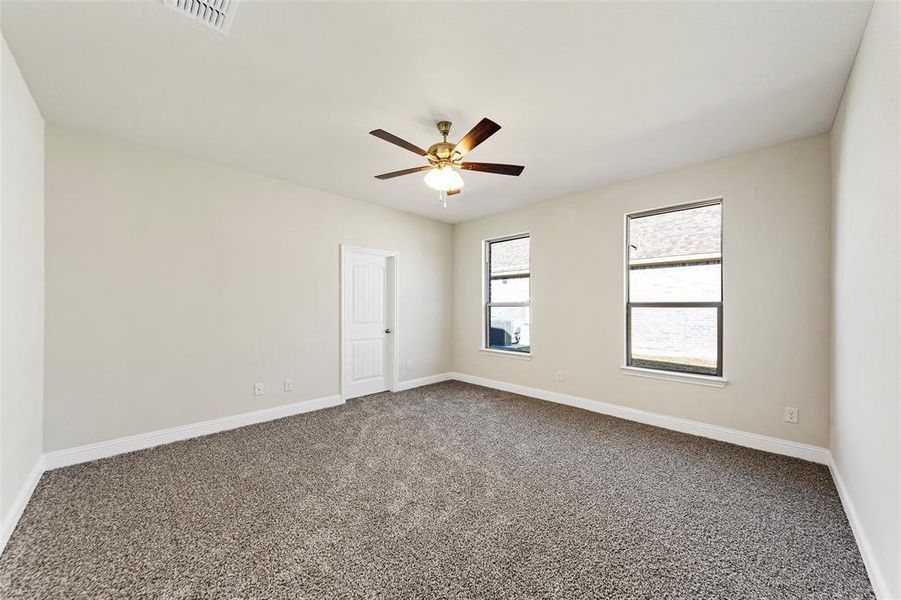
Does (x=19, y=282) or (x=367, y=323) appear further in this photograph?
(x=367, y=323)

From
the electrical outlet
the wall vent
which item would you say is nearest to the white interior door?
the wall vent

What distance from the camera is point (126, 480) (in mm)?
2533

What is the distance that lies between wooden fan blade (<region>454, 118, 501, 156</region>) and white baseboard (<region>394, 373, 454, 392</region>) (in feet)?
11.5

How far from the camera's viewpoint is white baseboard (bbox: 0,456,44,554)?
1879mm

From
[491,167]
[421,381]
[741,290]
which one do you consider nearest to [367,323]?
[421,381]

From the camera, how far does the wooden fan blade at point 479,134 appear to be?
2.17 metres

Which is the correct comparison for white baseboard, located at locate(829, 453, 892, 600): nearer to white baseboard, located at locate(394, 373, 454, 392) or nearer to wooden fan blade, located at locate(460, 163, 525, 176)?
wooden fan blade, located at locate(460, 163, 525, 176)

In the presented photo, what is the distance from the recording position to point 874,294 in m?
1.73

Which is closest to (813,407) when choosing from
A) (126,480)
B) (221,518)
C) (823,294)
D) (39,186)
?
(823,294)

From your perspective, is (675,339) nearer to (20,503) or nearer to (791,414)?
(791,414)

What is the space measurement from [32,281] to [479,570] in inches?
131

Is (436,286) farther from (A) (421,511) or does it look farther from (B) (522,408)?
Result: (A) (421,511)

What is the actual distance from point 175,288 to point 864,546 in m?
4.88

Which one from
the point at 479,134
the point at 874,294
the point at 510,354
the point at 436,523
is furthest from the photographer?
the point at 510,354
